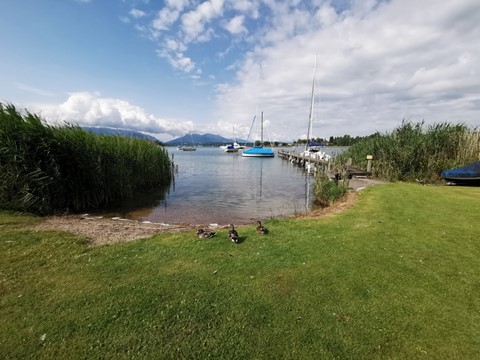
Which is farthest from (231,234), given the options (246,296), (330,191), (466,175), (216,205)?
(466,175)

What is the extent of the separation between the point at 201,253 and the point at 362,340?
3541 millimetres

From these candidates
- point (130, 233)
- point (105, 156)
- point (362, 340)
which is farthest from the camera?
point (105, 156)

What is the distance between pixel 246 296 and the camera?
4352 millimetres

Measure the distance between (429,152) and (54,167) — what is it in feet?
69.7

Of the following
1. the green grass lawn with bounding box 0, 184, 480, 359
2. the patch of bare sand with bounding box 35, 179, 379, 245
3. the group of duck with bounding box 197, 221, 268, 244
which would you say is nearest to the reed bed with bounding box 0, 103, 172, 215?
the patch of bare sand with bounding box 35, 179, 379, 245

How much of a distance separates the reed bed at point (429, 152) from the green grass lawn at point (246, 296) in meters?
11.5

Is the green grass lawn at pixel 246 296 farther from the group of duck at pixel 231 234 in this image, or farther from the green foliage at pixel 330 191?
the green foliage at pixel 330 191

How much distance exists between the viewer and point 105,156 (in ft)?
44.0

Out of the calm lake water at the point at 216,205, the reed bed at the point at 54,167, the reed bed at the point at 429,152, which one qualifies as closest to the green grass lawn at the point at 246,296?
the reed bed at the point at 54,167

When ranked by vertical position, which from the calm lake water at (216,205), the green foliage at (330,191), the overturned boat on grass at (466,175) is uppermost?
the overturned boat on grass at (466,175)

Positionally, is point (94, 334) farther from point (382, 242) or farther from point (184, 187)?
point (184, 187)

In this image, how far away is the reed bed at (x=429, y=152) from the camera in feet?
55.9

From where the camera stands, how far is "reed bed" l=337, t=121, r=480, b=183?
55.9 feet

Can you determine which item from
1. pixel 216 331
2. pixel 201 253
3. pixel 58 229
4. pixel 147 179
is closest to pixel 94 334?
pixel 216 331
